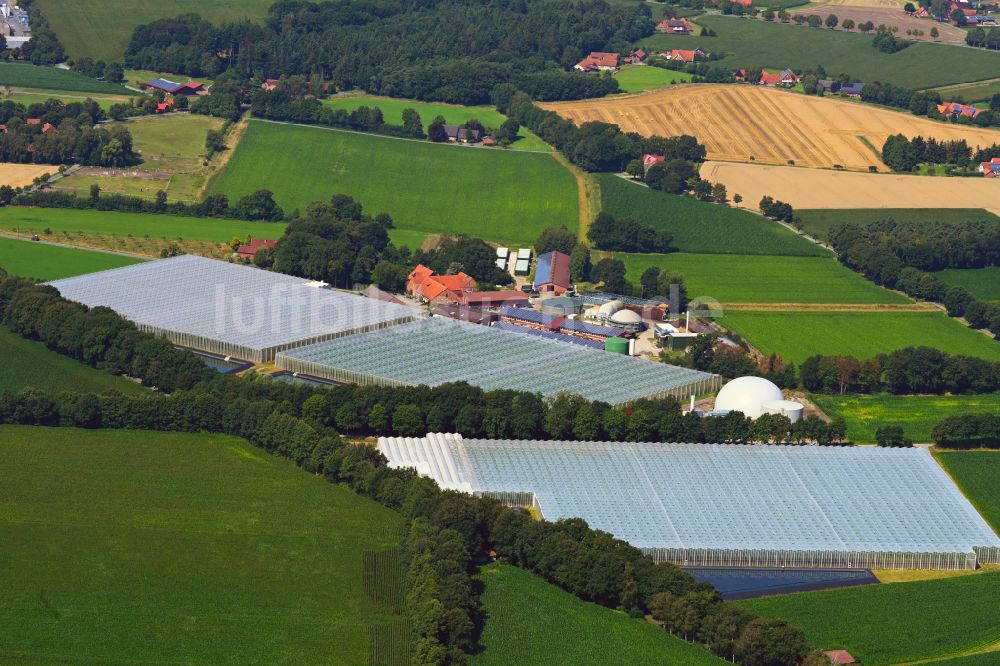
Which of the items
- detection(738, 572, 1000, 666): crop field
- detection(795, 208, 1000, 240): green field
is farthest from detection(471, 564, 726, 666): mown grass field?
detection(795, 208, 1000, 240): green field

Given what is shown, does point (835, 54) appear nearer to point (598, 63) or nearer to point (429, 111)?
point (598, 63)

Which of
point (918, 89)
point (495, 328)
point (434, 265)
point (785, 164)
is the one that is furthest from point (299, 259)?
point (918, 89)

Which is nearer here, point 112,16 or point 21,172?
point 21,172

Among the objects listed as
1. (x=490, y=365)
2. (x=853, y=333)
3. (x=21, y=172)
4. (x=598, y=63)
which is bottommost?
(x=490, y=365)

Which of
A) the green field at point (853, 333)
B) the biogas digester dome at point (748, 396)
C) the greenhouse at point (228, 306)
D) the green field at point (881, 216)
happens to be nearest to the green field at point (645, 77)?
the green field at point (881, 216)

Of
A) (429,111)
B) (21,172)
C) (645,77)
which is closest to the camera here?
(21,172)

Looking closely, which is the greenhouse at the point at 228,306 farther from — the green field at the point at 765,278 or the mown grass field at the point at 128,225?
the green field at the point at 765,278

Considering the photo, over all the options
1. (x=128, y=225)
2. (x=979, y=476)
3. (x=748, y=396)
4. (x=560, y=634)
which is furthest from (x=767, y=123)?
(x=560, y=634)
